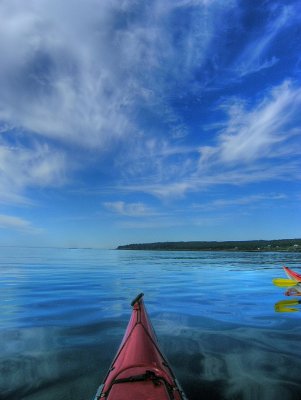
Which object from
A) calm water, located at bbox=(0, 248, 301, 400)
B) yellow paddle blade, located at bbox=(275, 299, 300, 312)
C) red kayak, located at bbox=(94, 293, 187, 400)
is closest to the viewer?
red kayak, located at bbox=(94, 293, 187, 400)

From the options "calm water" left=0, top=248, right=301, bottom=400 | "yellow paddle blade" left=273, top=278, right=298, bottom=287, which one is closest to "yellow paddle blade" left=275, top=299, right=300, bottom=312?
"calm water" left=0, top=248, right=301, bottom=400

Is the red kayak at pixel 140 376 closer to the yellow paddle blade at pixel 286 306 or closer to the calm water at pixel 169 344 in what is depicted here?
the calm water at pixel 169 344

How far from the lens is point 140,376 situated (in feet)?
16.0

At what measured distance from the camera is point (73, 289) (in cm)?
2053

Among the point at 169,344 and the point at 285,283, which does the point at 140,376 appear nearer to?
the point at 169,344

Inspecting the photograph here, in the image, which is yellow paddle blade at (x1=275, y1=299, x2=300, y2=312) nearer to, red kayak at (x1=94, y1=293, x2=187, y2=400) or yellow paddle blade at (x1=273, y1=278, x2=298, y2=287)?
yellow paddle blade at (x1=273, y1=278, x2=298, y2=287)

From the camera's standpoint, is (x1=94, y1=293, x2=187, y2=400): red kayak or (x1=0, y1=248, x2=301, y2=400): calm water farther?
(x1=0, y1=248, x2=301, y2=400): calm water

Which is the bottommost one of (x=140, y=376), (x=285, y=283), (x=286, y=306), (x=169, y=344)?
(x=169, y=344)

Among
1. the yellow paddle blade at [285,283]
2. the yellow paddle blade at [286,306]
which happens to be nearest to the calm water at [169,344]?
the yellow paddle blade at [286,306]

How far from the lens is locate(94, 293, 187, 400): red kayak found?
452 centimetres

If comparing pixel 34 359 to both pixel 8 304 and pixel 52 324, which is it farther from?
pixel 8 304

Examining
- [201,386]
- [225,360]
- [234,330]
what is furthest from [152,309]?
[201,386]

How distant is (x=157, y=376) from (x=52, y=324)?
25.0 feet

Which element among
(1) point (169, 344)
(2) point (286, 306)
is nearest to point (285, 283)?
(2) point (286, 306)
